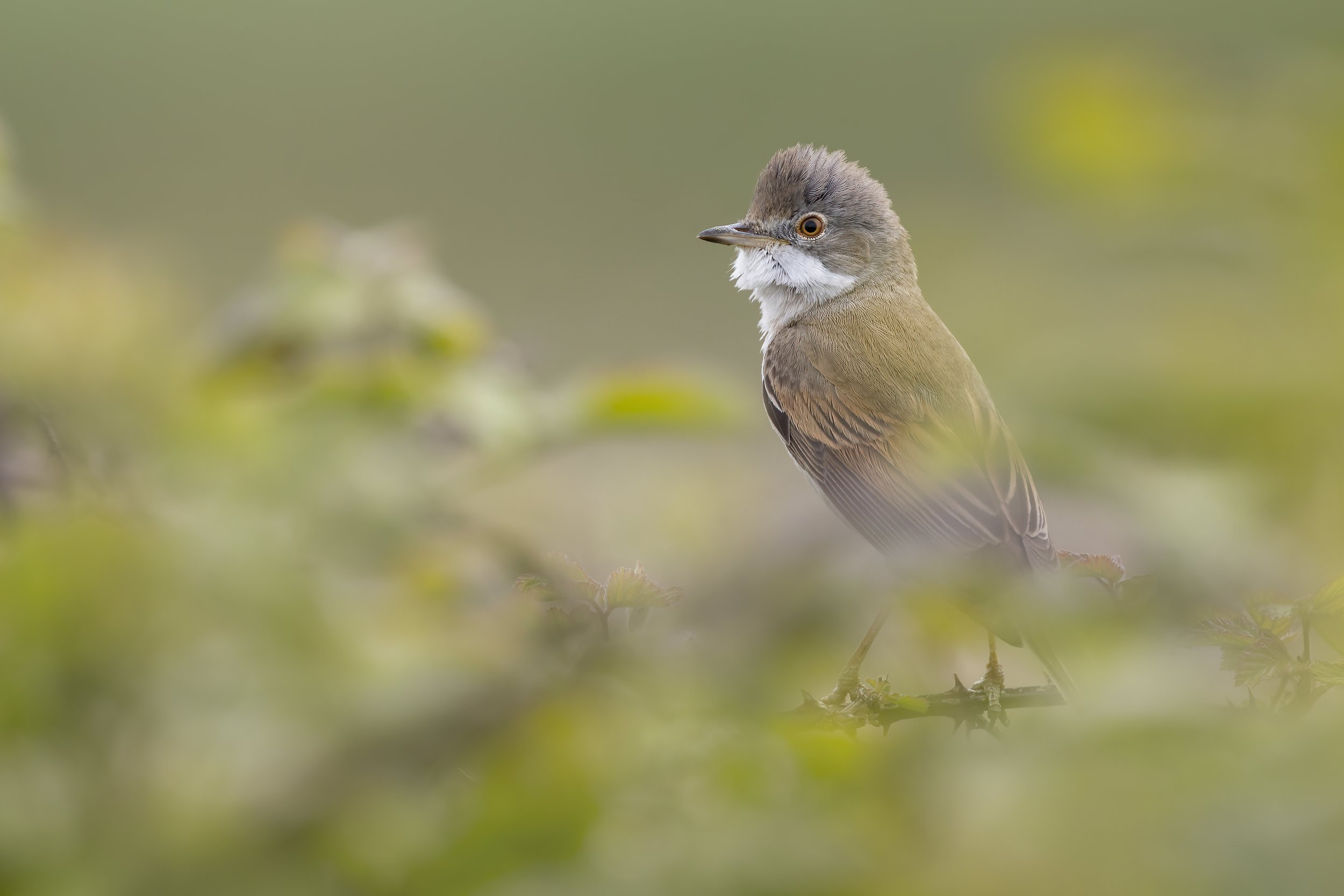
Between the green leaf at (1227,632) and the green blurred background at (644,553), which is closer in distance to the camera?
the green blurred background at (644,553)

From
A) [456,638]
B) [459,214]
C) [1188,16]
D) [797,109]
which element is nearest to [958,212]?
[456,638]

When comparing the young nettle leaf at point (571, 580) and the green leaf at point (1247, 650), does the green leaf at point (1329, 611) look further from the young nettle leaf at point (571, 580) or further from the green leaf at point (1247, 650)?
the young nettle leaf at point (571, 580)

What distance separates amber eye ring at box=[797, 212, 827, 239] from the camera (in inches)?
156

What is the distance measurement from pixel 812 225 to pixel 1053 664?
2.88 m

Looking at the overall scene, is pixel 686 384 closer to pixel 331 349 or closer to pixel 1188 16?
pixel 331 349

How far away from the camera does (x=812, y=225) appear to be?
3967 millimetres

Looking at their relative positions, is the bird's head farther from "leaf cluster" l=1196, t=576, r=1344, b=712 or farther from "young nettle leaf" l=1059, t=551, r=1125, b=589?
"leaf cluster" l=1196, t=576, r=1344, b=712

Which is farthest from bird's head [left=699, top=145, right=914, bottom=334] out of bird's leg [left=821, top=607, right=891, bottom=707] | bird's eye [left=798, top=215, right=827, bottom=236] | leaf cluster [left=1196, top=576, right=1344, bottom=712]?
leaf cluster [left=1196, top=576, right=1344, bottom=712]

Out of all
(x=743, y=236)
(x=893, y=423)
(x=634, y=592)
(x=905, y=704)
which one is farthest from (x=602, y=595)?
(x=743, y=236)

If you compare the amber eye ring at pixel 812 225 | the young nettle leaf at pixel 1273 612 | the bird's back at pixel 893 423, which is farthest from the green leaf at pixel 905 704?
the amber eye ring at pixel 812 225

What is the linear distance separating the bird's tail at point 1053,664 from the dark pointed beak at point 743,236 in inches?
97.3

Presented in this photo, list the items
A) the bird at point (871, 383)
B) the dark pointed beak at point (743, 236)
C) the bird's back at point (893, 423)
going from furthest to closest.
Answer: the dark pointed beak at point (743, 236) → the bird's back at point (893, 423) → the bird at point (871, 383)

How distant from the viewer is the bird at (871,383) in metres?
2.37

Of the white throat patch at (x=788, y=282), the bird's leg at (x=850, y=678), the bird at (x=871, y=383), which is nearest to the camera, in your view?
Result: the bird's leg at (x=850, y=678)
